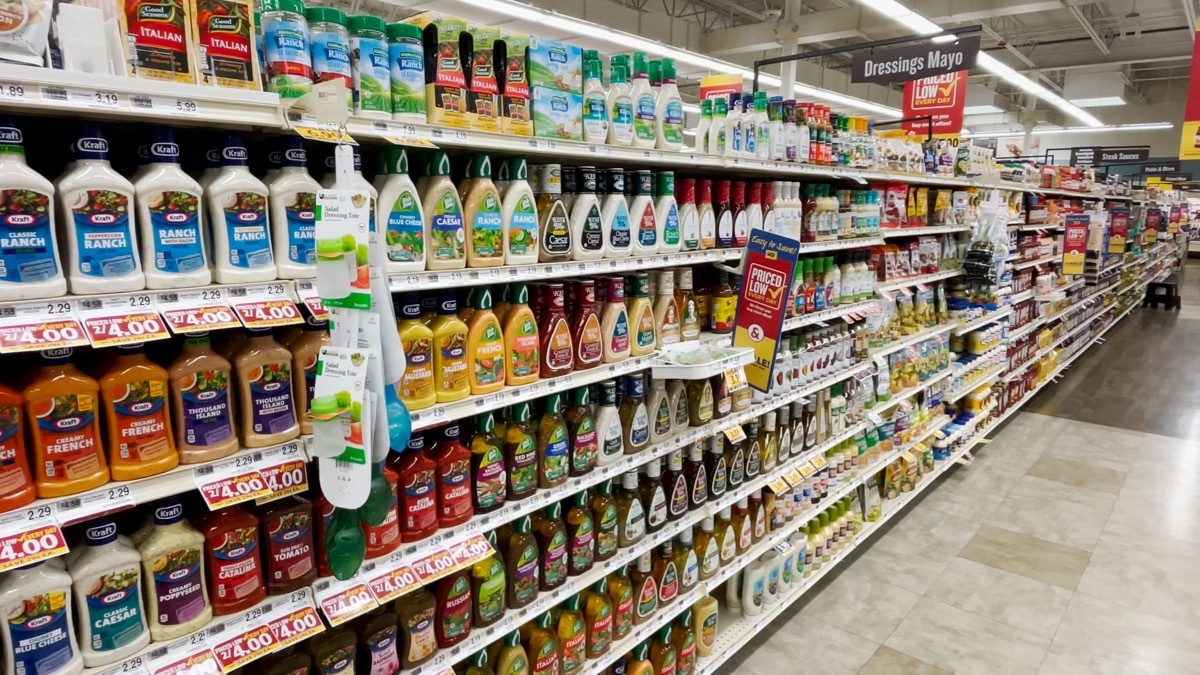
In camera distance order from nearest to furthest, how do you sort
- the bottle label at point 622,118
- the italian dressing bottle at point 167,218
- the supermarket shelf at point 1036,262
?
the italian dressing bottle at point 167,218 < the bottle label at point 622,118 < the supermarket shelf at point 1036,262

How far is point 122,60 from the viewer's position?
1.13m

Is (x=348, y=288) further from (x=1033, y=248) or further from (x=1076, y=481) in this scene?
(x=1033, y=248)

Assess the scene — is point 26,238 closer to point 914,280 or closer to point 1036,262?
point 914,280

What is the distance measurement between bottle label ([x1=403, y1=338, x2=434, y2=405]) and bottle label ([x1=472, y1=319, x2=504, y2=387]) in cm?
14

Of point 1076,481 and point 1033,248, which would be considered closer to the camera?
point 1076,481

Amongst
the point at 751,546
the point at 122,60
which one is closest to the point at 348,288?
the point at 122,60

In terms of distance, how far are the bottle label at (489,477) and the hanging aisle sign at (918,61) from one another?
146 inches

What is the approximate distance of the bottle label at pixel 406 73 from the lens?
1.45m

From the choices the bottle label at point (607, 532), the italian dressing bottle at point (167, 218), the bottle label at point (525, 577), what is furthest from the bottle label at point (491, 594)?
the italian dressing bottle at point (167, 218)

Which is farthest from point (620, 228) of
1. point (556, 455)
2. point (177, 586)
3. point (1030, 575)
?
point (1030, 575)

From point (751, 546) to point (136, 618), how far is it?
2.28m

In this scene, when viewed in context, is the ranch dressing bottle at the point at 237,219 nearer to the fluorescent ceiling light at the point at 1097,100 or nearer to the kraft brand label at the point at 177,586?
the kraft brand label at the point at 177,586

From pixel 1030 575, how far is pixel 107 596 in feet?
13.4

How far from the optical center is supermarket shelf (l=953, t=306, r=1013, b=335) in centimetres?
463
